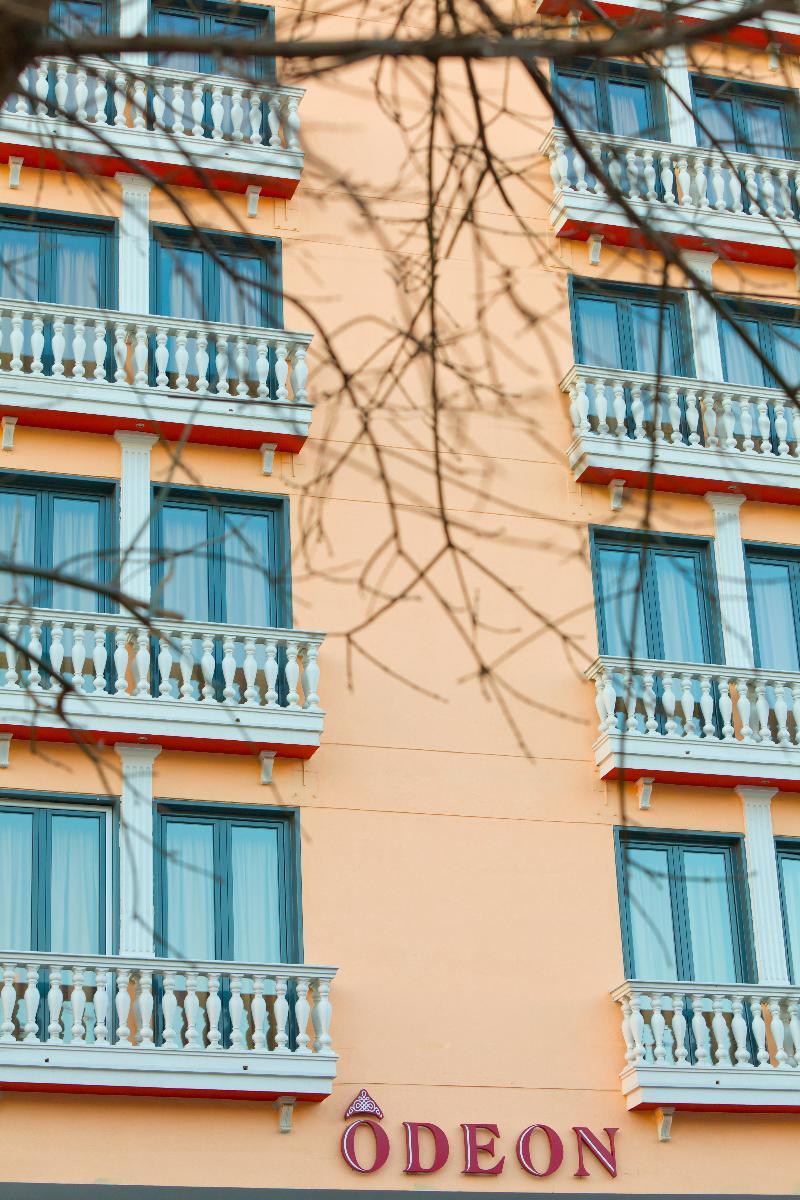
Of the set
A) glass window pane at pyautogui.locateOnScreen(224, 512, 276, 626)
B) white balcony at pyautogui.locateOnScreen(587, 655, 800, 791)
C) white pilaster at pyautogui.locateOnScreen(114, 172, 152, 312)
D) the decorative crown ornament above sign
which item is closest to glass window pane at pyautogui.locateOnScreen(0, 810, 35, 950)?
glass window pane at pyautogui.locateOnScreen(224, 512, 276, 626)

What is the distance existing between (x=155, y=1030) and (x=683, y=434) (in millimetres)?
9459

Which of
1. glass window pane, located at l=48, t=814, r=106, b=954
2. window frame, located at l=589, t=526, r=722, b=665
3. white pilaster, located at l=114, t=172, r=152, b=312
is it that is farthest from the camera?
window frame, located at l=589, t=526, r=722, b=665

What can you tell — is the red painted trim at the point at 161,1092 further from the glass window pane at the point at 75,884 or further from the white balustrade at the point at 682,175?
the white balustrade at the point at 682,175

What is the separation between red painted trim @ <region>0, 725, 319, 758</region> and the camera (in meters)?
19.5

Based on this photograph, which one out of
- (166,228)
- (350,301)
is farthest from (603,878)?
(166,228)

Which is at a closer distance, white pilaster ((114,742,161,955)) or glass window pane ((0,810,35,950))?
white pilaster ((114,742,161,955))

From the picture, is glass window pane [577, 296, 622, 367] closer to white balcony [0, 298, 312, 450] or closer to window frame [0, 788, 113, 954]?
white balcony [0, 298, 312, 450]

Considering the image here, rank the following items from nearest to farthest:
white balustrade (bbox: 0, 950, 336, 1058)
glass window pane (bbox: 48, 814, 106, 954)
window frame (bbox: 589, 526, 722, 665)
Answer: white balustrade (bbox: 0, 950, 336, 1058) → glass window pane (bbox: 48, 814, 106, 954) → window frame (bbox: 589, 526, 722, 665)

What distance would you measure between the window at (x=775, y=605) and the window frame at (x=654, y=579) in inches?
18.7

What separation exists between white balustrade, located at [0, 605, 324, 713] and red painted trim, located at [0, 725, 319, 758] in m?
0.37

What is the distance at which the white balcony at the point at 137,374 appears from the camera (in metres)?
20.8

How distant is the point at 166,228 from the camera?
2220cm

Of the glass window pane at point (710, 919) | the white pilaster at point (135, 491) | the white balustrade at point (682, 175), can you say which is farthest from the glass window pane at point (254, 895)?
the white balustrade at point (682, 175)

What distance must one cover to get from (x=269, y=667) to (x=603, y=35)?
25.2ft
